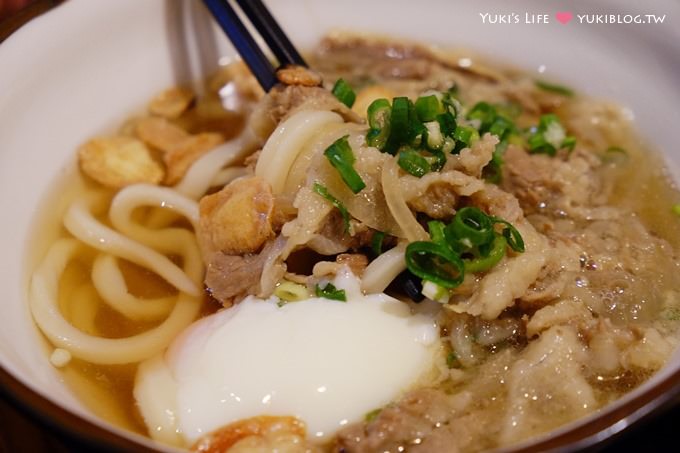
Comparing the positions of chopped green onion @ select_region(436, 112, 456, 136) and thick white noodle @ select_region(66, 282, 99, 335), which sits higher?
chopped green onion @ select_region(436, 112, 456, 136)

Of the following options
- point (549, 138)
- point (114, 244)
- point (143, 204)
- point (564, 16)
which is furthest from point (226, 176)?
point (564, 16)

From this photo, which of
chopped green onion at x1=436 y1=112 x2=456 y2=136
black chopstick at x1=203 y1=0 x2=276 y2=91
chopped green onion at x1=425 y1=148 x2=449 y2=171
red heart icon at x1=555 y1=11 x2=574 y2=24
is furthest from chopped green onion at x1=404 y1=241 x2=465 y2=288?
red heart icon at x1=555 y1=11 x2=574 y2=24

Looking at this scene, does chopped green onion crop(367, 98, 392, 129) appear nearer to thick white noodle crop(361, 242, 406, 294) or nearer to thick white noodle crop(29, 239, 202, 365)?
thick white noodle crop(361, 242, 406, 294)

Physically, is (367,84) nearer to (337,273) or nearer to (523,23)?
(523,23)

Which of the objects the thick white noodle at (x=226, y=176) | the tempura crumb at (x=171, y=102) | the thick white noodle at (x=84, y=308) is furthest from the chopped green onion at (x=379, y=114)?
the tempura crumb at (x=171, y=102)

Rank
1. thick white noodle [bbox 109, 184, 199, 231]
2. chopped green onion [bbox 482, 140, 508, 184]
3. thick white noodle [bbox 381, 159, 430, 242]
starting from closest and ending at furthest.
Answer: thick white noodle [bbox 381, 159, 430, 242]
chopped green onion [bbox 482, 140, 508, 184]
thick white noodle [bbox 109, 184, 199, 231]

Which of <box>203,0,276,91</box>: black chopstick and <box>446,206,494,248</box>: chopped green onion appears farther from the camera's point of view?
<box>203,0,276,91</box>: black chopstick

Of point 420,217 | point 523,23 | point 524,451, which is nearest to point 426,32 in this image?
point 523,23
